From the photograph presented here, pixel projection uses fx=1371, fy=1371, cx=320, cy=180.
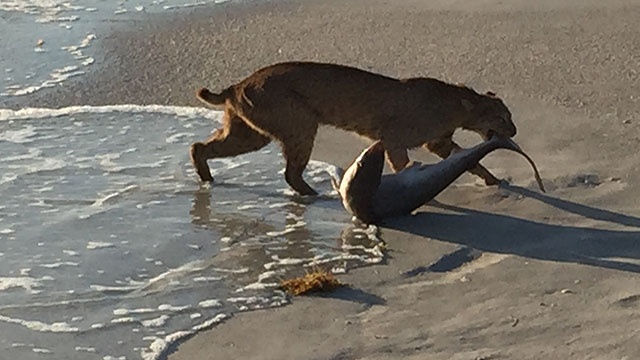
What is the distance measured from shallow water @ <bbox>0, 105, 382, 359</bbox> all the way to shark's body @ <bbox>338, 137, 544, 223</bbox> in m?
0.15

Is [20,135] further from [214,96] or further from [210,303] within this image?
[210,303]

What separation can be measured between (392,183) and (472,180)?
81 cm

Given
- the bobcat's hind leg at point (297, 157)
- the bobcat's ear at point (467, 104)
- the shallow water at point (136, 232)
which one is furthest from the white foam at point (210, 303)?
the bobcat's ear at point (467, 104)

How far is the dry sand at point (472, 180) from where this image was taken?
216 inches

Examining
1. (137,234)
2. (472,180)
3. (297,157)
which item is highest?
(297,157)

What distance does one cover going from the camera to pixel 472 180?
7836 millimetres

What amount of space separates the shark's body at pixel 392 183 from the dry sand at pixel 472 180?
0.37 feet

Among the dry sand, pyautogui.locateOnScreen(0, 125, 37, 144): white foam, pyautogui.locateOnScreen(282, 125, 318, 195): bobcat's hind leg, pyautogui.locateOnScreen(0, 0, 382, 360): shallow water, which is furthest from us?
pyautogui.locateOnScreen(0, 125, 37, 144): white foam

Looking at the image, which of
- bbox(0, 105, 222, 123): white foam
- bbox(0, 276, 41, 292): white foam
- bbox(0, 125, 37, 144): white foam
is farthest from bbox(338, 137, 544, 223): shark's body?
bbox(0, 125, 37, 144): white foam

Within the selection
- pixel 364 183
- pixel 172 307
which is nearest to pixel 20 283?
pixel 172 307

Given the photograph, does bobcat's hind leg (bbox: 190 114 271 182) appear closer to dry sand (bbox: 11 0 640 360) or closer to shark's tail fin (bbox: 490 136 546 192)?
dry sand (bbox: 11 0 640 360)

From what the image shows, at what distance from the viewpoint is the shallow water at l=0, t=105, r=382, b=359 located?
5.83 meters

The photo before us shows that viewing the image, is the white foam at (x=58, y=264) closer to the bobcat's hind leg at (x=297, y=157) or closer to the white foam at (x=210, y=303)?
the white foam at (x=210, y=303)

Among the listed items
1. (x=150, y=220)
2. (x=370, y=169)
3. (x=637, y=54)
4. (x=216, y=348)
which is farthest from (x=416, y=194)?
(x=637, y=54)
